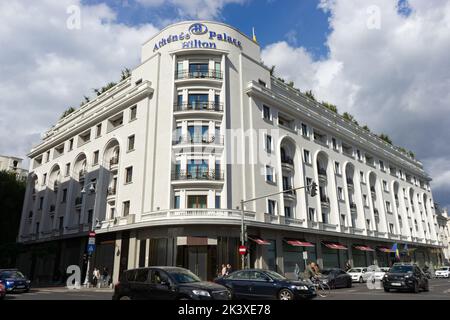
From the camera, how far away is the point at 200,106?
3117 cm

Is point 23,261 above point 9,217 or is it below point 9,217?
below

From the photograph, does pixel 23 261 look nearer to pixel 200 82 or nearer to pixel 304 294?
pixel 200 82

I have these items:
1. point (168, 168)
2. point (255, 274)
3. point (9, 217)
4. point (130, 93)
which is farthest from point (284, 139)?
point (9, 217)

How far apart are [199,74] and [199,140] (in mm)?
6382

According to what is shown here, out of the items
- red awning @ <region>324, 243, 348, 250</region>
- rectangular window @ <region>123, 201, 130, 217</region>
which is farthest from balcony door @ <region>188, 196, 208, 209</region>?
red awning @ <region>324, 243, 348, 250</region>

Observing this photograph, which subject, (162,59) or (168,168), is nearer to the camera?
(168,168)

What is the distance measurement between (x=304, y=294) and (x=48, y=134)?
160 feet

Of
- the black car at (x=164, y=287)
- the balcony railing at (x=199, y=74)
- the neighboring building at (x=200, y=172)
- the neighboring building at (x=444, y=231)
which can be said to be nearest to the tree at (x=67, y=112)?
the neighboring building at (x=200, y=172)

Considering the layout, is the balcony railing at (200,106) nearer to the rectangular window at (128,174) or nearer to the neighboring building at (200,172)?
the neighboring building at (200,172)

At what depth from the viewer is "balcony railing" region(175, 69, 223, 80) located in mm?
32031

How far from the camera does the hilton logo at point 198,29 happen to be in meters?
33.1

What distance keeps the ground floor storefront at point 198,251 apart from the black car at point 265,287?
1206 centimetres

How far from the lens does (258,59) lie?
37.0 metres

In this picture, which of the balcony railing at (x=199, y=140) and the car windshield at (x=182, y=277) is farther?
the balcony railing at (x=199, y=140)
